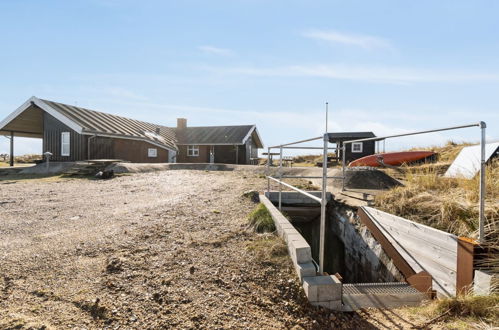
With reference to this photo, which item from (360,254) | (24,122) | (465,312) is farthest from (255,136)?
(465,312)

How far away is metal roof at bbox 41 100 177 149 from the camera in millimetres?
19031

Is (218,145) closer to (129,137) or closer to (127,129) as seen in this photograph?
(127,129)

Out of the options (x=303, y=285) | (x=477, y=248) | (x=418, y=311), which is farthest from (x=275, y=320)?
(x=477, y=248)

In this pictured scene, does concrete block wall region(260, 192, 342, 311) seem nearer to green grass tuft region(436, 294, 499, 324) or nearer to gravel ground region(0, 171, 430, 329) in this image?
gravel ground region(0, 171, 430, 329)

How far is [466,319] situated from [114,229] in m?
5.14

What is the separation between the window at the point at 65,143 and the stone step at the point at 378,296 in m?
20.5

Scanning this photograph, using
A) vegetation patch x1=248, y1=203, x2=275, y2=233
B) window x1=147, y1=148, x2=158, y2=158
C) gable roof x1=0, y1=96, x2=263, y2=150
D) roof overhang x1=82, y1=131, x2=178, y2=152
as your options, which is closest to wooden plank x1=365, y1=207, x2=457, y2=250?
vegetation patch x1=248, y1=203, x2=275, y2=233

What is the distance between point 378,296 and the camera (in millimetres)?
3590

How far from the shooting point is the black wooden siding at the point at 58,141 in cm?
1892

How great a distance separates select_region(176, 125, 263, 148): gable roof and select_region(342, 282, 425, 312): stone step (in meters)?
23.4

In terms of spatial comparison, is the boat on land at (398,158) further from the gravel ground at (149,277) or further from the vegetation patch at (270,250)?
the vegetation patch at (270,250)

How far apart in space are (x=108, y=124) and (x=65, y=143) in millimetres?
3036

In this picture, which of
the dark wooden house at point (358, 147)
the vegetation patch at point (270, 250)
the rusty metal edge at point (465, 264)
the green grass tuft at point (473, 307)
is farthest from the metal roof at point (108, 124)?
the green grass tuft at point (473, 307)

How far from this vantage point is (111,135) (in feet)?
65.0
